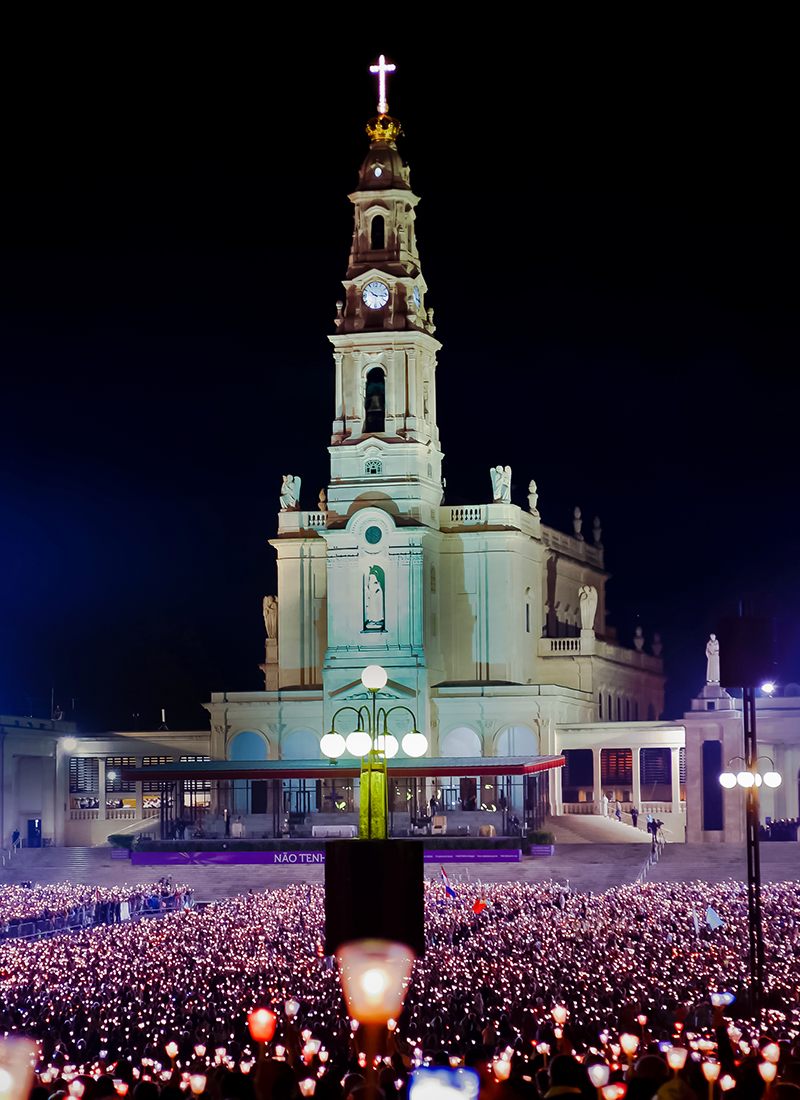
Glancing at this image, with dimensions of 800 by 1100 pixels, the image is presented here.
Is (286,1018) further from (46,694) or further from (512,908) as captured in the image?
(46,694)

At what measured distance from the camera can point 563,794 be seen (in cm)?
8094

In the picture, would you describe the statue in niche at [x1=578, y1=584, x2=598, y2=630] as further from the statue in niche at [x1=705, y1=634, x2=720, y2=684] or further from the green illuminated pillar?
the green illuminated pillar

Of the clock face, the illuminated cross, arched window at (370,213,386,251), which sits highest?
the illuminated cross

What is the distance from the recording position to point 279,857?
2504 inches

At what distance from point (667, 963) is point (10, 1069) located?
496 inches

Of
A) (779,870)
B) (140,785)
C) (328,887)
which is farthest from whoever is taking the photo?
(140,785)

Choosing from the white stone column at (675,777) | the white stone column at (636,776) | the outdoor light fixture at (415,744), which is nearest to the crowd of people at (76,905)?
the outdoor light fixture at (415,744)

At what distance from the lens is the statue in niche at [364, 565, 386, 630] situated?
78938 millimetres

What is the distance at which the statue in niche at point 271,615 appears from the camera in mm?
86125

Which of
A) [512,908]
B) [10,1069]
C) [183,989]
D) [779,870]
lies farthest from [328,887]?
[779,870]

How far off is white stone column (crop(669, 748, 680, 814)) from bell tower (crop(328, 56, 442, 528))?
15.8m

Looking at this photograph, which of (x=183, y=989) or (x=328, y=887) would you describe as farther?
(x=183, y=989)

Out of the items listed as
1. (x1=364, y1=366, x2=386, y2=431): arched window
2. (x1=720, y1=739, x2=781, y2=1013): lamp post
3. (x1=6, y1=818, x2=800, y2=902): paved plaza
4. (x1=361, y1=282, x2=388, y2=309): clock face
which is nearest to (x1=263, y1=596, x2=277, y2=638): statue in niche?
(x1=364, y1=366, x2=386, y2=431): arched window

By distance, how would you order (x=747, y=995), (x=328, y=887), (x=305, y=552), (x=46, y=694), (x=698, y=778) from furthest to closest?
(x=46, y=694) → (x=305, y=552) → (x=698, y=778) → (x=747, y=995) → (x=328, y=887)
